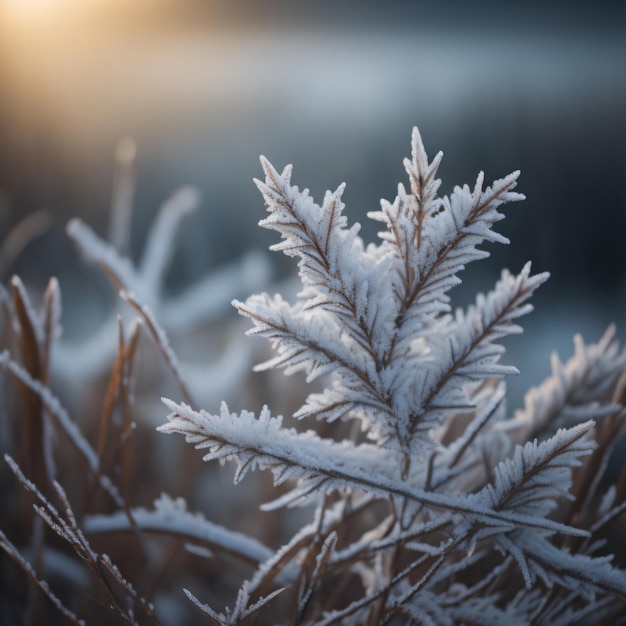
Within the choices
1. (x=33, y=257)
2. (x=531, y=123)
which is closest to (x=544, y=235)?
(x=531, y=123)

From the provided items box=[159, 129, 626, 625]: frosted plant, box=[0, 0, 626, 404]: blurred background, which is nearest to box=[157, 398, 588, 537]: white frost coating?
box=[159, 129, 626, 625]: frosted plant

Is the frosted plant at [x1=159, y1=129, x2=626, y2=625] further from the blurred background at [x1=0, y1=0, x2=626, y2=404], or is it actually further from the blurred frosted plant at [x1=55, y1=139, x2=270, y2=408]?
the blurred background at [x1=0, y1=0, x2=626, y2=404]

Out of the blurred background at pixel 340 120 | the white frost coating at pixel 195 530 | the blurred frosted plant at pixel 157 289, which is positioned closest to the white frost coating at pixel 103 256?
the blurred frosted plant at pixel 157 289

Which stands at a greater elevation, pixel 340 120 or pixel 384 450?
pixel 340 120

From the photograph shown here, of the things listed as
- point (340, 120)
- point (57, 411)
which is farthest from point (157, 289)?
point (340, 120)

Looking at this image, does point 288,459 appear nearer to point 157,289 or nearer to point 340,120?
point 157,289

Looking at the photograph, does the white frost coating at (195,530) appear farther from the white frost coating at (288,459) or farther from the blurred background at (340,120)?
the blurred background at (340,120)
